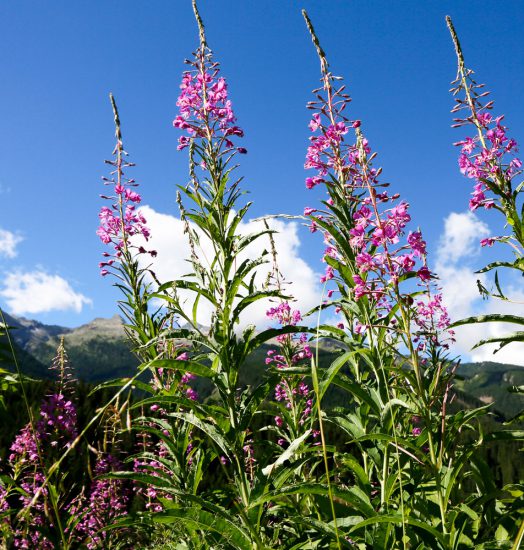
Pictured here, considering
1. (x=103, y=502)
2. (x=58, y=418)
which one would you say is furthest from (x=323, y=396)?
(x=103, y=502)

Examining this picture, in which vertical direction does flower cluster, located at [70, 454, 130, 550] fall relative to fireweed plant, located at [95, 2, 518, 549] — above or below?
below

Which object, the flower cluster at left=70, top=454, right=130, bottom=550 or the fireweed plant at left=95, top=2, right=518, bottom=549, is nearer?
the fireweed plant at left=95, top=2, right=518, bottom=549

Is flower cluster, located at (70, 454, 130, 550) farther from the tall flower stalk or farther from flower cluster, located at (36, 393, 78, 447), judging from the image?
the tall flower stalk

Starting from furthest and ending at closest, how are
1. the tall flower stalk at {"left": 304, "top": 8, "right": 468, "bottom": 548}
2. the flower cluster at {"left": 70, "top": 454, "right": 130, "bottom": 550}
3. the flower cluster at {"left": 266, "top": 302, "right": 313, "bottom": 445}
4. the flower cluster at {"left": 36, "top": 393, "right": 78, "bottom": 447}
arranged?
the flower cluster at {"left": 266, "top": 302, "right": 313, "bottom": 445}
the flower cluster at {"left": 70, "top": 454, "right": 130, "bottom": 550}
the flower cluster at {"left": 36, "top": 393, "right": 78, "bottom": 447}
the tall flower stalk at {"left": 304, "top": 8, "right": 468, "bottom": 548}

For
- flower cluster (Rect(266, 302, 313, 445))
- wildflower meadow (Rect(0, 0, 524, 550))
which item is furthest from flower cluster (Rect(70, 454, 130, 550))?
flower cluster (Rect(266, 302, 313, 445))

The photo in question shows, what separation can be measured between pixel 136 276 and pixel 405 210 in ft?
10.9

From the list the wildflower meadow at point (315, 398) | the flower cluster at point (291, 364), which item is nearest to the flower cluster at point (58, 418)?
the wildflower meadow at point (315, 398)

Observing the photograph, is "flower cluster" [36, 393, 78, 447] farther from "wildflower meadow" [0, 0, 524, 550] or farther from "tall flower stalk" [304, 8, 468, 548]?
"tall flower stalk" [304, 8, 468, 548]

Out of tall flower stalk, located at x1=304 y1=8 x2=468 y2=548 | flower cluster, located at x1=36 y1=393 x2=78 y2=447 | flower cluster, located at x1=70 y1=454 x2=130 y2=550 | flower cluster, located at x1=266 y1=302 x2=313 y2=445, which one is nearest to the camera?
tall flower stalk, located at x1=304 y1=8 x2=468 y2=548

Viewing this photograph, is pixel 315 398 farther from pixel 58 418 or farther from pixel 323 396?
pixel 58 418

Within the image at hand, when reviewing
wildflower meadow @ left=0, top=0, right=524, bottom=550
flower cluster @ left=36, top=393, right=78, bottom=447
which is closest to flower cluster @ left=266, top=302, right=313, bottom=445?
wildflower meadow @ left=0, top=0, right=524, bottom=550

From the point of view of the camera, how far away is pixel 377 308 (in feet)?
13.7

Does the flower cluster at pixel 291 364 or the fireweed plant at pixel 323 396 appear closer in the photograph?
the fireweed plant at pixel 323 396

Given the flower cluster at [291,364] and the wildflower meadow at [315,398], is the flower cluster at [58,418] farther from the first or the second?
the flower cluster at [291,364]
